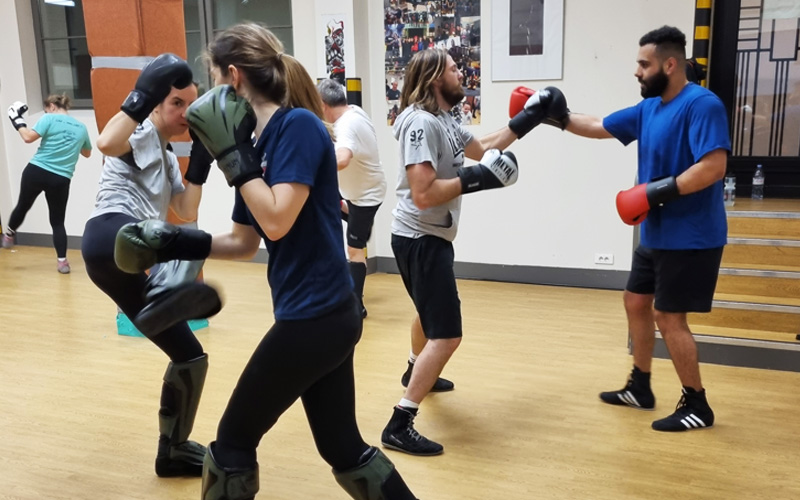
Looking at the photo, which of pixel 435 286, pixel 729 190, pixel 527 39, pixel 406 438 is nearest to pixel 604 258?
pixel 729 190

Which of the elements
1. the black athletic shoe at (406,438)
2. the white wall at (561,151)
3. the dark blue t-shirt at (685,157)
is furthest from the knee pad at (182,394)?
the white wall at (561,151)

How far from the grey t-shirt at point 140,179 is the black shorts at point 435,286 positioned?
944 millimetres

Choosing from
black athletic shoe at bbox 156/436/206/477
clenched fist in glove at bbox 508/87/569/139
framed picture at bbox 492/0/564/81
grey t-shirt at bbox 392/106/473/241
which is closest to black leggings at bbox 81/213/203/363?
black athletic shoe at bbox 156/436/206/477

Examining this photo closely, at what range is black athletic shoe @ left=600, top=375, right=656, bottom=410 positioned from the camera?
3076 millimetres

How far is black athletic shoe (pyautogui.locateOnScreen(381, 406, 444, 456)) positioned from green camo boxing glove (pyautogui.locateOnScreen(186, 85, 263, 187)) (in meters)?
1.43

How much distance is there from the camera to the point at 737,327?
375 cm

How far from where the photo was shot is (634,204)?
2830mm

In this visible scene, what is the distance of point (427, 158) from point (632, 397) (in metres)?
1.46

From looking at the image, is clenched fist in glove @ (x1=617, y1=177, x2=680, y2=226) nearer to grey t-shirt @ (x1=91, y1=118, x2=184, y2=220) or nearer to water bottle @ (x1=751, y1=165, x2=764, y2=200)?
grey t-shirt @ (x1=91, y1=118, x2=184, y2=220)

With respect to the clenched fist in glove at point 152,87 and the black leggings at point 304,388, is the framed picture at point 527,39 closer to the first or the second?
the clenched fist in glove at point 152,87

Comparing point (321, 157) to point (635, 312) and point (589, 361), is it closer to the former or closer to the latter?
point (635, 312)

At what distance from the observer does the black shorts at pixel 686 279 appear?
2.81 m

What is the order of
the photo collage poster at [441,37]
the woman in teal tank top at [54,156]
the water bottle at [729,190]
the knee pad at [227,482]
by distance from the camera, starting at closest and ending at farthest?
1. the knee pad at [227,482]
2. the water bottle at [729,190]
3. the photo collage poster at [441,37]
4. the woman in teal tank top at [54,156]

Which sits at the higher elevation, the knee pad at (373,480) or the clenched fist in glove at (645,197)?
the clenched fist in glove at (645,197)
